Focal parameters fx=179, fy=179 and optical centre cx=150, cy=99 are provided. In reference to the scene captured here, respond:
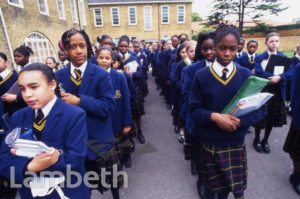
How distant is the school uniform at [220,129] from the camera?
161 centimetres

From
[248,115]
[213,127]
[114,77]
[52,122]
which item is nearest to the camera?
[52,122]

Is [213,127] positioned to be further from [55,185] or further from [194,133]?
[55,185]

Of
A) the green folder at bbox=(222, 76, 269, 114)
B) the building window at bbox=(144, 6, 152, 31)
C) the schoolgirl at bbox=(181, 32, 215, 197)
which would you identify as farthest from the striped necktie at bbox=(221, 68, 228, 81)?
the building window at bbox=(144, 6, 152, 31)

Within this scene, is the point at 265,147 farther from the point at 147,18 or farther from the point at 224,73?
the point at 147,18

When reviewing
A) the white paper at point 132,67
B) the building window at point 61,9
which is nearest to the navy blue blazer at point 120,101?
the white paper at point 132,67

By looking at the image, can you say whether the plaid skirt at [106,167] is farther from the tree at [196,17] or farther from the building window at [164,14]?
the tree at [196,17]

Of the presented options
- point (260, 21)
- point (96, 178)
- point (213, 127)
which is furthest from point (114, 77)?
point (260, 21)

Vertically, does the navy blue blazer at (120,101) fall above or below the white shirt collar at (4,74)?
below

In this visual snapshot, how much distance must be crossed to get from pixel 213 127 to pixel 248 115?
1.06ft

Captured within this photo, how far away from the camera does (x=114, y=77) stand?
2.45 m

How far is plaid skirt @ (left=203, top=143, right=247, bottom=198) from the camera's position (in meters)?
1.72

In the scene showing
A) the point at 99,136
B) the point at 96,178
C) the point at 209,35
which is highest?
the point at 209,35

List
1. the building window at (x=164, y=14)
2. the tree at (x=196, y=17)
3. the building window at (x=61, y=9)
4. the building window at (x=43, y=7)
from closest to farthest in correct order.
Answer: the building window at (x=43, y=7), the building window at (x=61, y=9), the building window at (x=164, y=14), the tree at (x=196, y=17)

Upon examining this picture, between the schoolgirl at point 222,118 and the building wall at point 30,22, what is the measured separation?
877 cm
